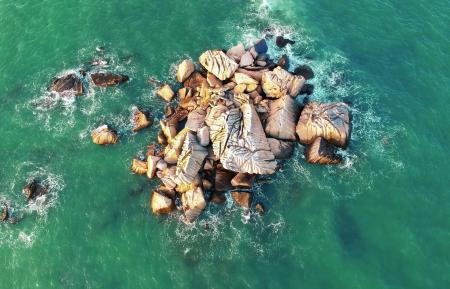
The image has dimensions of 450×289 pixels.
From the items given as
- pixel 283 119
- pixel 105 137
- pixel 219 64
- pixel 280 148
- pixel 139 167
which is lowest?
pixel 139 167

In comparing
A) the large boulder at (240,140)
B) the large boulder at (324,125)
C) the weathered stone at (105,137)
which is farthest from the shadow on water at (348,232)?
the weathered stone at (105,137)

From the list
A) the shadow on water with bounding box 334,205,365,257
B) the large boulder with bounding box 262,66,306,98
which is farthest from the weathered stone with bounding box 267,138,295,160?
the shadow on water with bounding box 334,205,365,257

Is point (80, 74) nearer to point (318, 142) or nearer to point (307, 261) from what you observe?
point (318, 142)

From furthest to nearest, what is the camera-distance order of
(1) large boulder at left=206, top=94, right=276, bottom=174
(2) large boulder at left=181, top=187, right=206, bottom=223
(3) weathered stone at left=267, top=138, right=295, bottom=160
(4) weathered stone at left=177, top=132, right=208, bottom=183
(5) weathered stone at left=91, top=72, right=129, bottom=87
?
1. (5) weathered stone at left=91, top=72, right=129, bottom=87
2. (3) weathered stone at left=267, top=138, right=295, bottom=160
3. (1) large boulder at left=206, top=94, right=276, bottom=174
4. (4) weathered stone at left=177, top=132, right=208, bottom=183
5. (2) large boulder at left=181, top=187, right=206, bottom=223

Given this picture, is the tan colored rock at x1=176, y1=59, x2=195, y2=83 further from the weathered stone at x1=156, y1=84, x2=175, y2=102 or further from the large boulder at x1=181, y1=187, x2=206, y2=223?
the large boulder at x1=181, y1=187, x2=206, y2=223

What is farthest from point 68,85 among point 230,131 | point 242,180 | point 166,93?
point 242,180

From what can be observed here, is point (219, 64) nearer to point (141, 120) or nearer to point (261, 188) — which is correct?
point (141, 120)
